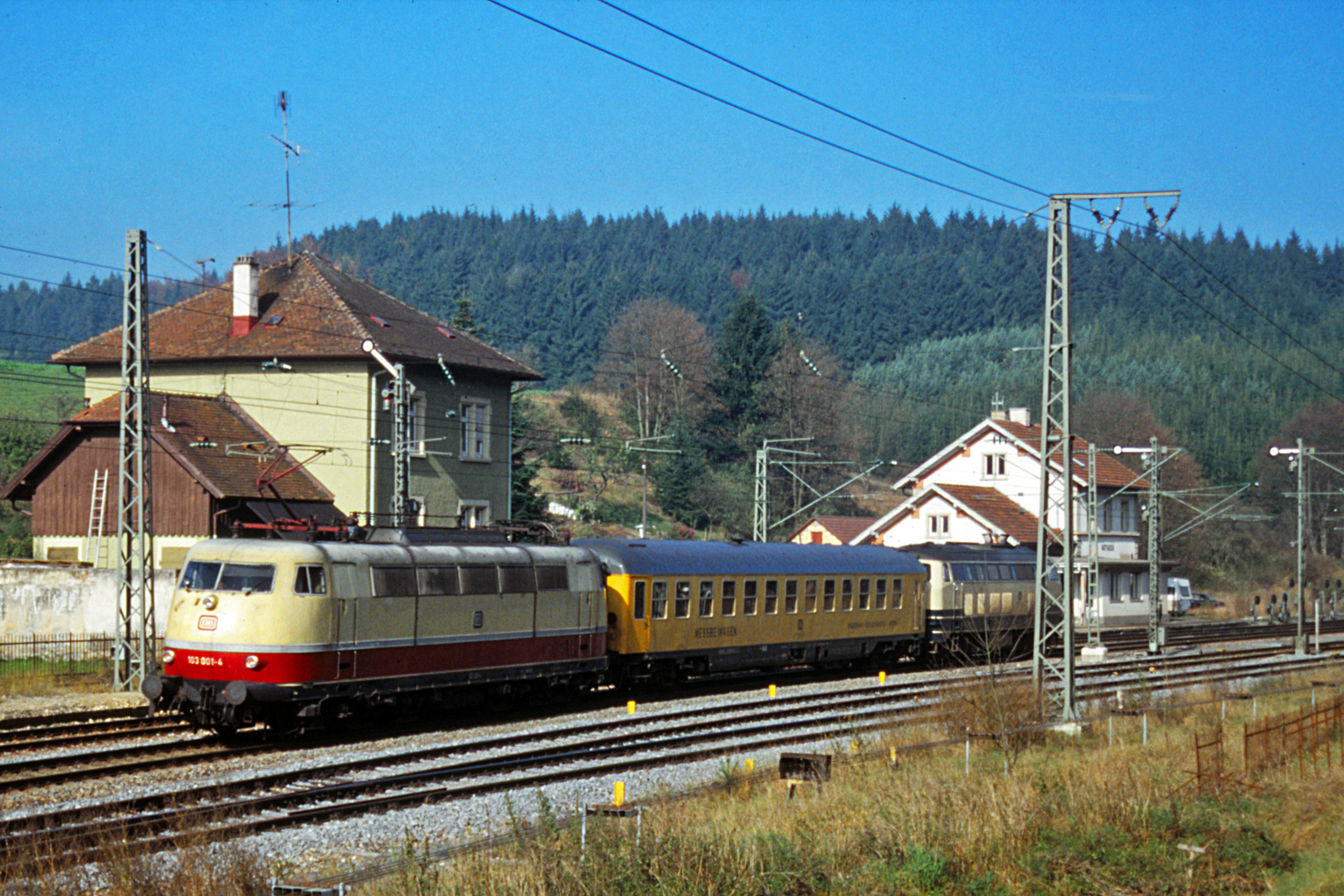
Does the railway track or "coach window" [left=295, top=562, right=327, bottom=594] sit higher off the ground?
"coach window" [left=295, top=562, right=327, bottom=594]

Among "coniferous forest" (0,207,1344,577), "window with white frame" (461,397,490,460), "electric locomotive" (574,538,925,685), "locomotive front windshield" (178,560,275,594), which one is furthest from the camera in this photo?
"coniferous forest" (0,207,1344,577)

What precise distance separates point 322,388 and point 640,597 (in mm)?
19580

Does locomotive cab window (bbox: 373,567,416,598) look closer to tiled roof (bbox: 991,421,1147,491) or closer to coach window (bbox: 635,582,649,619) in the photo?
coach window (bbox: 635,582,649,619)

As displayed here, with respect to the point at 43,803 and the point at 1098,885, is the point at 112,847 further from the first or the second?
the point at 1098,885

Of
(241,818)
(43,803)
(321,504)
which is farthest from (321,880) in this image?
(321,504)

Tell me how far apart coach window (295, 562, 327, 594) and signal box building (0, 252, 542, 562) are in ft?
69.2

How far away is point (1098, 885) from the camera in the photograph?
42.0 ft

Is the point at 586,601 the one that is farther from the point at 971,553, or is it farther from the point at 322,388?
the point at 322,388

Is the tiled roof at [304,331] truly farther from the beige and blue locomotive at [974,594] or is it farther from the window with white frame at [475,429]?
the beige and blue locomotive at [974,594]

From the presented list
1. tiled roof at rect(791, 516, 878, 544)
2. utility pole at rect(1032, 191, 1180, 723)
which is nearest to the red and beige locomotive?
utility pole at rect(1032, 191, 1180, 723)

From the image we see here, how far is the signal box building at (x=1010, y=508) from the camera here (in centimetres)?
6084

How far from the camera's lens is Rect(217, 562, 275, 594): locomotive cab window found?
18922 millimetres

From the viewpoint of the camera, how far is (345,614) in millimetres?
19469

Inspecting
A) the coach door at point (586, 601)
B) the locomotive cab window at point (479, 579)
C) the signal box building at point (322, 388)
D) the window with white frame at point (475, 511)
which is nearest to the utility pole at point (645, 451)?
the signal box building at point (322, 388)
